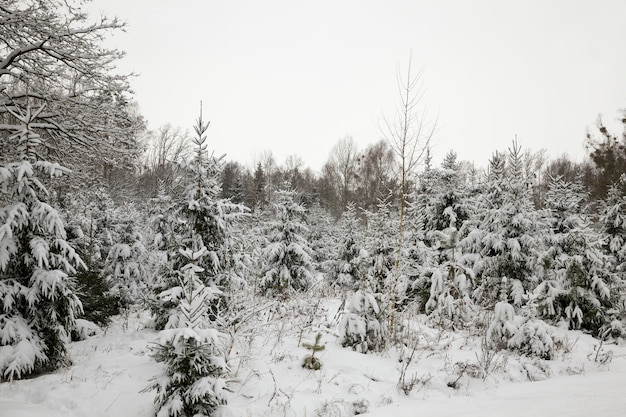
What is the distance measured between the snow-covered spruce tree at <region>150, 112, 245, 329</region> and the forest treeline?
1.3 inches

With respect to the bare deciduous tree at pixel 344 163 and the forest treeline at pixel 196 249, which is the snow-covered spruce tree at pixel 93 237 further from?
the bare deciduous tree at pixel 344 163

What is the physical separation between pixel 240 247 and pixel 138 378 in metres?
2.97

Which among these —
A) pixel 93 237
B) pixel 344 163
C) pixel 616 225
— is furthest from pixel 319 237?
pixel 344 163

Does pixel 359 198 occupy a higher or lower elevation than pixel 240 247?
higher

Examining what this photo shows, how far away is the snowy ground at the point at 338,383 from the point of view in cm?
451

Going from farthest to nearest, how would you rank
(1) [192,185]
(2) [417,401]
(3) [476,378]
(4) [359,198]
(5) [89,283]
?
(4) [359,198] → (5) [89,283] → (1) [192,185] → (3) [476,378] → (2) [417,401]

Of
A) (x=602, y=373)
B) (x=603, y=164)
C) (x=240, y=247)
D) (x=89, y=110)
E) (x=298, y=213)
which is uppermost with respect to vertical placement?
(x=603, y=164)

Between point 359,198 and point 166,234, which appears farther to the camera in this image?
point 359,198

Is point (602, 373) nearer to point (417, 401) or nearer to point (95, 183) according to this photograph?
point (417, 401)

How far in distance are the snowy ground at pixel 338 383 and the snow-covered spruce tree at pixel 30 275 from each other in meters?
0.40

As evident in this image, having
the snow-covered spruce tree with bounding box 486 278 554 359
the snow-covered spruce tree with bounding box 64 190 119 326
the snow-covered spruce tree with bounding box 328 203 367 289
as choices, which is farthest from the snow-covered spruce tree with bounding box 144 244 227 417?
the snow-covered spruce tree with bounding box 328 203 367 289

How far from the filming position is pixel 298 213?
48.8 ft

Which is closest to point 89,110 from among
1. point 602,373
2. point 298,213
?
point 298,213

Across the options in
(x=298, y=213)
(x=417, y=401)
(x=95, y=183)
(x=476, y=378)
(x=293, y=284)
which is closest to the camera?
(x=417, y=401)
